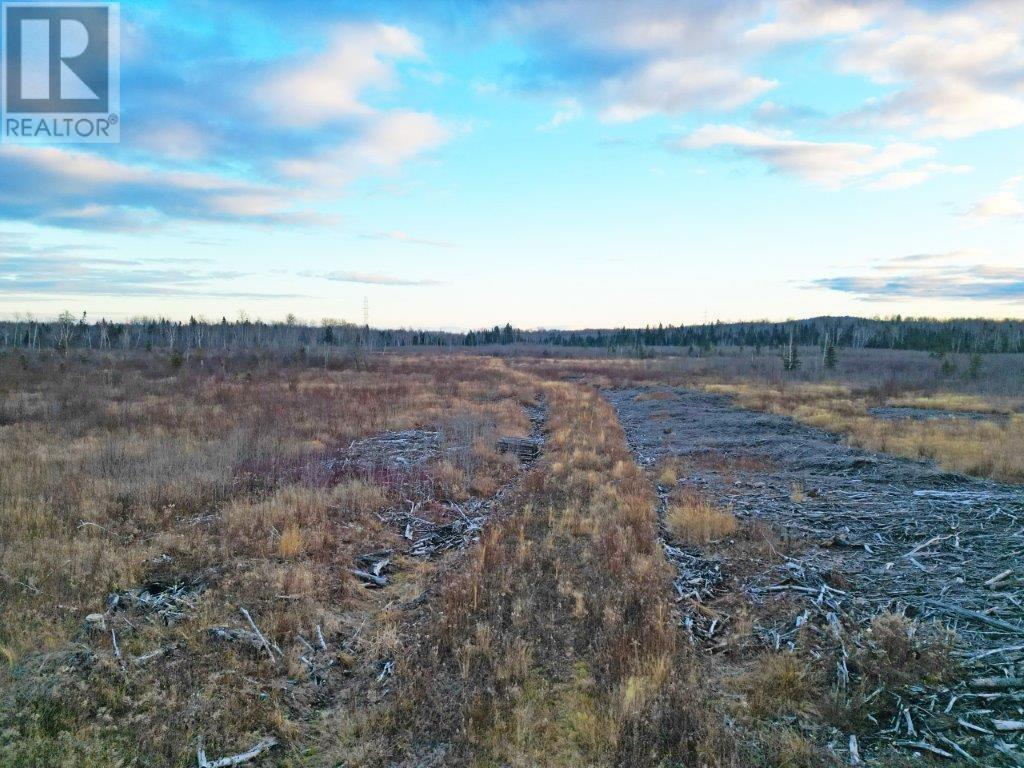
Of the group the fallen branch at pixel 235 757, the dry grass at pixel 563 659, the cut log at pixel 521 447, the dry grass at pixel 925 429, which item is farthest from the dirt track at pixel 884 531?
the fallen branch at pixel 235 757

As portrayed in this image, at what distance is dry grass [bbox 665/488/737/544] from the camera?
27.8 feet

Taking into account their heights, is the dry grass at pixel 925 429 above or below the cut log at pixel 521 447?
above

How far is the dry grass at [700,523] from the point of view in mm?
8477

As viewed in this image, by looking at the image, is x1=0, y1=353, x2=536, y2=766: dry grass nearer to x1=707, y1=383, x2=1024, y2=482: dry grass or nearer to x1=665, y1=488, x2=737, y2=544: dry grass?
x1=665, y1=488, x2=737, y2=544: dry grass

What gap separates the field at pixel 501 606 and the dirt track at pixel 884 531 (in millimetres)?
50

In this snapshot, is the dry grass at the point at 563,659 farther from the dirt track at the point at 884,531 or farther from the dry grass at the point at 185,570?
the dirt track at the point at 884,531

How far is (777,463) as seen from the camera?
13867mm

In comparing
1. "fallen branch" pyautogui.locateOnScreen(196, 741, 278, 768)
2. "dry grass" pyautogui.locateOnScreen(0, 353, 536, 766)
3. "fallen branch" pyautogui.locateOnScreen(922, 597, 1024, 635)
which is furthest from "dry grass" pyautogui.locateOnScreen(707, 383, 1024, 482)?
"fallen branch" pyautogui.locateOnScreen(196, 741, 278, 768)

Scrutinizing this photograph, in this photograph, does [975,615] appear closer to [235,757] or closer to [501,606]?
[501,606]

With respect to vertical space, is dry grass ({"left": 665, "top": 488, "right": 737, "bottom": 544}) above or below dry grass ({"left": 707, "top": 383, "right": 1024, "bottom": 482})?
below

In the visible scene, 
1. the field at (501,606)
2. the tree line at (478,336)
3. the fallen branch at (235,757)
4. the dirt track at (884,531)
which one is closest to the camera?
the fallen branch at (235,757)

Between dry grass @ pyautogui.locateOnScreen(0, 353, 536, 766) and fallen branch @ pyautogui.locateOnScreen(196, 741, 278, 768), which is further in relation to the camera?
dry grass @ pyautogui.locateOnScreen(0, 353, 536, 766)

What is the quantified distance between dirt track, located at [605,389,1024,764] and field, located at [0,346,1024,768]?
5 cm

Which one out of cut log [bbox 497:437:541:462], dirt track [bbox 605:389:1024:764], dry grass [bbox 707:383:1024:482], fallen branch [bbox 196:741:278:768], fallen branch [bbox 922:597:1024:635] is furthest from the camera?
cut log [bbox 497:437:541:462]
